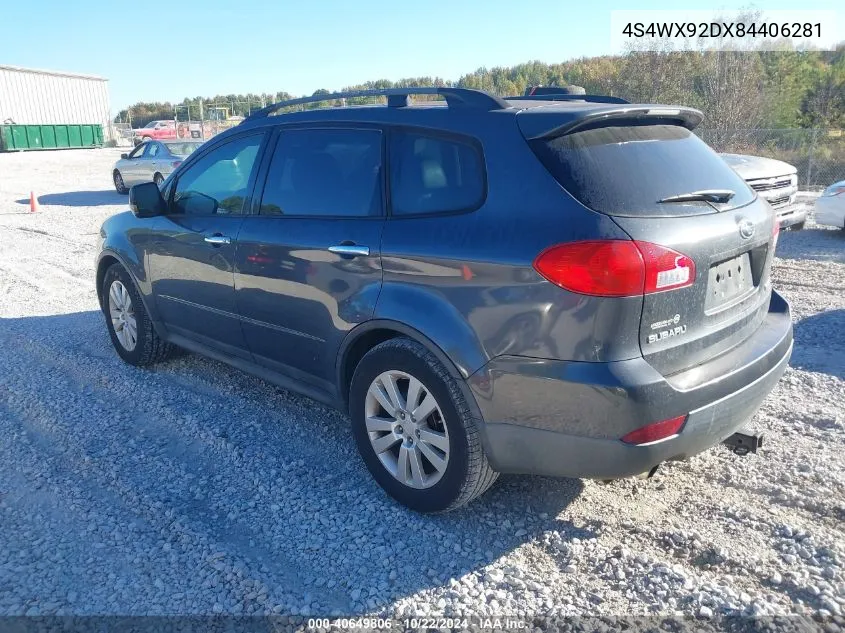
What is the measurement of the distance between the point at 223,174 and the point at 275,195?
687 millimetres

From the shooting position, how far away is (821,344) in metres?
5.54

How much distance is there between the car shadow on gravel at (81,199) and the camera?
57.0 feet

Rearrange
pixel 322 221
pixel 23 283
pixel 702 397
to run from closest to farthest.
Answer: pixel 702 397
pixel 322 221
pixel 23 283

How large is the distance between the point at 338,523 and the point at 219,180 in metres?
2.40

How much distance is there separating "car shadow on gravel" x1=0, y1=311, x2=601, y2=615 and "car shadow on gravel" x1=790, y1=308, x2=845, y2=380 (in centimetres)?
256

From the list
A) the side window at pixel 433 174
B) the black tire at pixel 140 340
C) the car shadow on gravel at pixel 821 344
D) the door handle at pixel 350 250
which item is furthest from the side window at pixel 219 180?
the car shadow on gravel at pixel 821 344

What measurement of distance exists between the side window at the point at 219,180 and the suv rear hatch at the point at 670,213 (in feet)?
6.49

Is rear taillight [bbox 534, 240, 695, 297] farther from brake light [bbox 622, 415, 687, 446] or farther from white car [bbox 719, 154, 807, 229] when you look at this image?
white car [bbox 719, 154, 807, 229]

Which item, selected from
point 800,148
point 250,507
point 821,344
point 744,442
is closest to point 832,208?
point 821,344

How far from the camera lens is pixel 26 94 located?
165ft

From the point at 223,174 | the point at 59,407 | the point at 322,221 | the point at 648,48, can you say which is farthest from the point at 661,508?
the point at 648,48

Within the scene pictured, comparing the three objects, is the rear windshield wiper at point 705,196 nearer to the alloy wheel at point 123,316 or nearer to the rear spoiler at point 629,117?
the rear spoiler at point 629,117

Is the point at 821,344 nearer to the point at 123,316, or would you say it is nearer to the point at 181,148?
the point at 123,316

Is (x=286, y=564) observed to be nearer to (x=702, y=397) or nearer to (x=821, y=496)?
(x=702, y=397)
